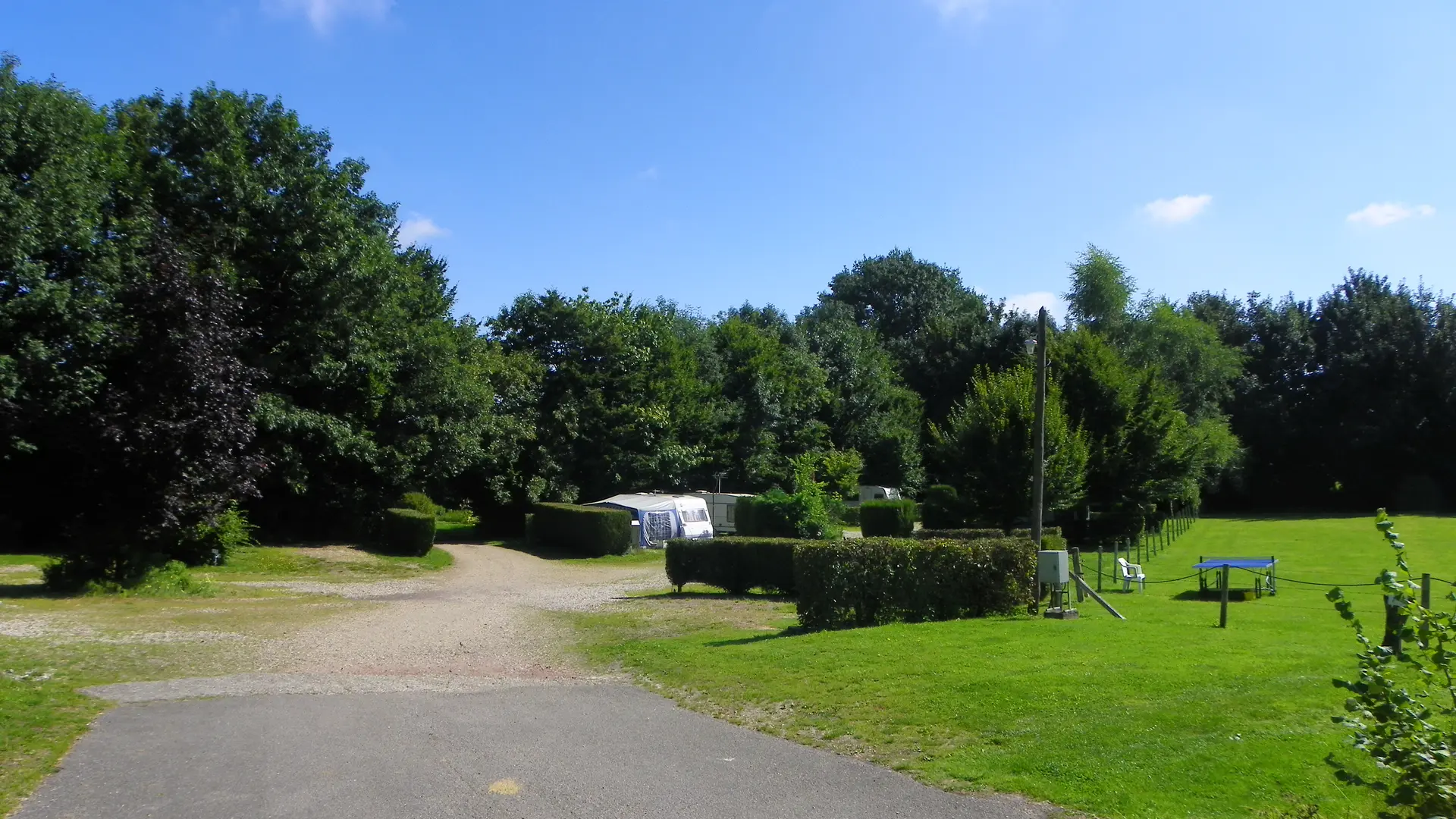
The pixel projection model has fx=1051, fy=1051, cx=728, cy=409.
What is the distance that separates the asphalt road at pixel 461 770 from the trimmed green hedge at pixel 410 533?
22.5 m

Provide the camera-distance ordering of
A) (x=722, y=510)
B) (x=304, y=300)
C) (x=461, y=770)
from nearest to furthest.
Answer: (x=461, y=770) → (x=304, y=300) → (x=722, y=510)

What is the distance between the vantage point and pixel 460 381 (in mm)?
36594

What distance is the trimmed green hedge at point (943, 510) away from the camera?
38.8 metres

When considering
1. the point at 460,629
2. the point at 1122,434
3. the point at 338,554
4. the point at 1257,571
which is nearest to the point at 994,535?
the point at 1257,571

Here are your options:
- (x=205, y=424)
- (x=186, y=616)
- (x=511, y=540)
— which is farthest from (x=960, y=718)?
(x=511, y=540)

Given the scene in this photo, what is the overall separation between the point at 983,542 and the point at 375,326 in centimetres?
2362

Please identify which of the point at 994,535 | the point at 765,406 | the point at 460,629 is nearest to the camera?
the point at 460,629

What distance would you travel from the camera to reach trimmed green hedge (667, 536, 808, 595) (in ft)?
73.2

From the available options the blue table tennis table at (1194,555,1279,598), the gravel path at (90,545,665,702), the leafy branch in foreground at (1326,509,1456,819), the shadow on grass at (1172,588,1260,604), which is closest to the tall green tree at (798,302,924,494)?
the gravel path at (90,545,665,702)

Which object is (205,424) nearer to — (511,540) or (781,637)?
(781,637)

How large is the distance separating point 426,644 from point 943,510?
2714 centimetres

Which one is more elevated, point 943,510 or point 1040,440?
point 1040,440

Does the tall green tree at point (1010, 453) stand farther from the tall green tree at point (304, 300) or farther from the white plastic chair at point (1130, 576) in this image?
the tall green tree at point (304, 300)

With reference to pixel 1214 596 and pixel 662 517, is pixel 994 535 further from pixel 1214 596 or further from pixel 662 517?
pixel 662 517
